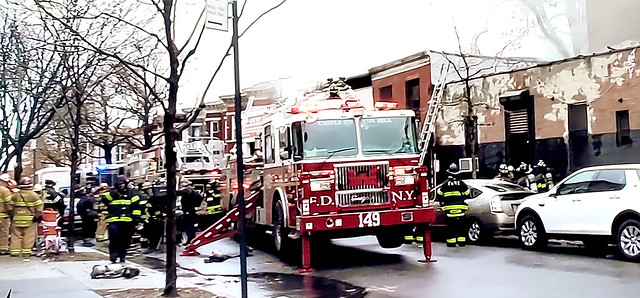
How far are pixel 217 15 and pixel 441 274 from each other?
553 centimetres

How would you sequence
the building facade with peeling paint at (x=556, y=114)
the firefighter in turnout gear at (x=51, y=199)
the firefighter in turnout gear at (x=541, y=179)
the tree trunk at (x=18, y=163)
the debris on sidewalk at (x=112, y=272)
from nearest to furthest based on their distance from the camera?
the debris on sidewalk at (x=112, y=272) < the firefighter in turnout gear at (x=541, y=179) < the firefighter in turnout gear at (x=51, y=199) < the building facade with peeling paint at (x=556, y=114) < the tree trunk at (x=18, y=163)

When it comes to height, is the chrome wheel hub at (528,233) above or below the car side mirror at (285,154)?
below

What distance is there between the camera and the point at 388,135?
12.4m

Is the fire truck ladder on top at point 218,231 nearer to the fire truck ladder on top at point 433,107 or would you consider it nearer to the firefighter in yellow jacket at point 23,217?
the firefighter in yellow jacket at point 23,217

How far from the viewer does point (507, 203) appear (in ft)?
46.3

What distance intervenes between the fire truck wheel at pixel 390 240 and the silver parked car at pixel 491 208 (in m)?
1.62

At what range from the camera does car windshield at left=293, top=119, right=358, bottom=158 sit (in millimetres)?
12094

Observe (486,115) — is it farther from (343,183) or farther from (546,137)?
(343,183)

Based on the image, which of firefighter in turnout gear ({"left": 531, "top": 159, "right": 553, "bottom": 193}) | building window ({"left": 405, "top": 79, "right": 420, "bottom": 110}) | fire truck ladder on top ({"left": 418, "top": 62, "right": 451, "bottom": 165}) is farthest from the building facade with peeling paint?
building window ({"left": 405, "top": 79, "right": 420, "bottom": 110})

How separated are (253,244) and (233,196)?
142 centimetres

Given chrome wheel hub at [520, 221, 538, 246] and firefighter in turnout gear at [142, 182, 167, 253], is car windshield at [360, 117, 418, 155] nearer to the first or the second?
chrome wheel hub at [520, 221, 538, 246]

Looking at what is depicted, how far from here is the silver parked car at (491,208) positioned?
14.1 meters

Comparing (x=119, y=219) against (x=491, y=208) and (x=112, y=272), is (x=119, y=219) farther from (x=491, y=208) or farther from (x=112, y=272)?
(x=491, y=208)

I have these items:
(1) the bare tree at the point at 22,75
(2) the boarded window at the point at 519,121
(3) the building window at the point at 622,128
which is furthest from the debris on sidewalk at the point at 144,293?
(2) the boarded window at the point at 519,121
